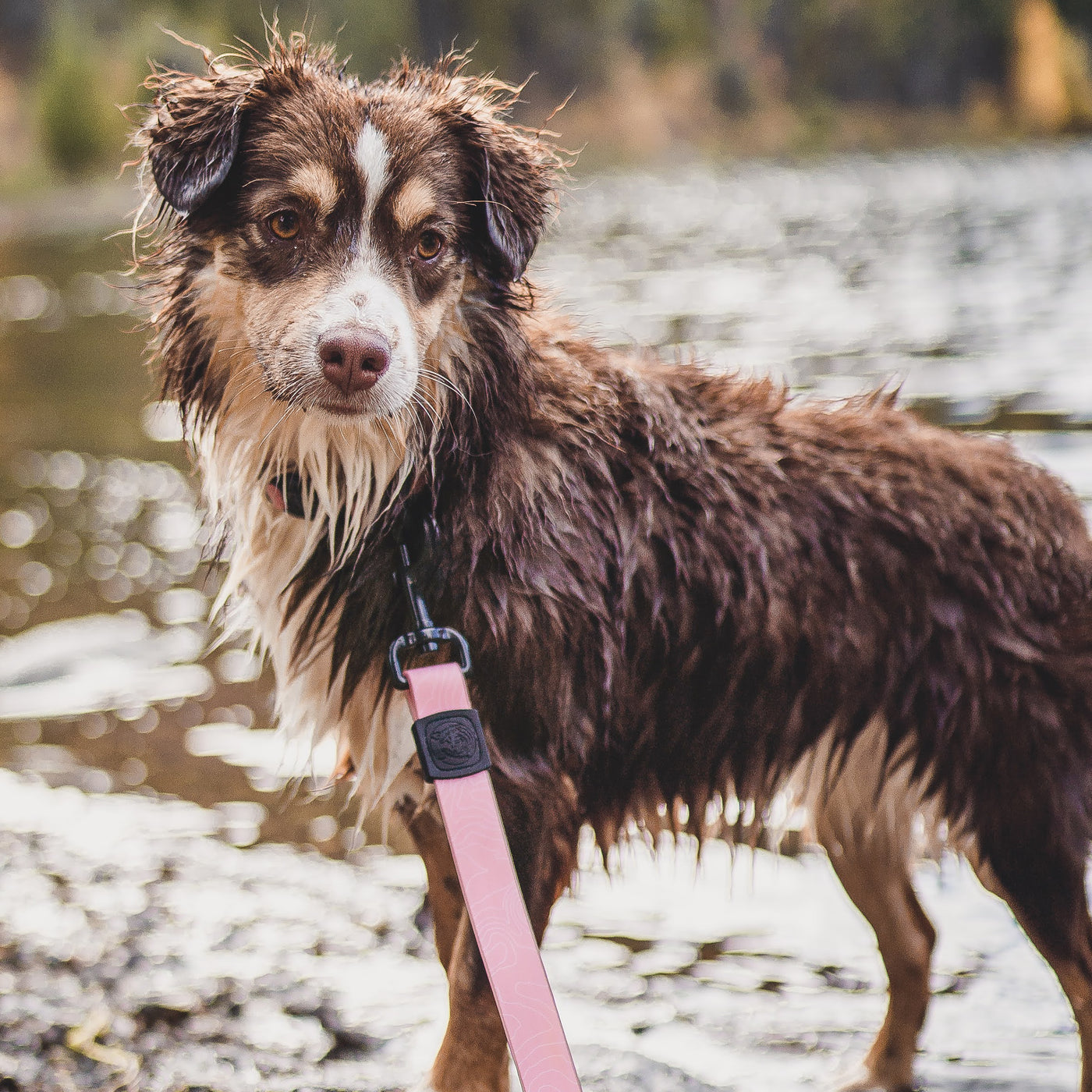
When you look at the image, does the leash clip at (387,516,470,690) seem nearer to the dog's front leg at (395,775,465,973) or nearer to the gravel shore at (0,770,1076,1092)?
the dog's front leg at (395,775,465,973)

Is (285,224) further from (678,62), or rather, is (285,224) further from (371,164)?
(678,62)

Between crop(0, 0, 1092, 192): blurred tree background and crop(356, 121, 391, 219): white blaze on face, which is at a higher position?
crop(0, 0, 1092, 192): blurred tree background

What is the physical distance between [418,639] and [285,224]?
0.85 m

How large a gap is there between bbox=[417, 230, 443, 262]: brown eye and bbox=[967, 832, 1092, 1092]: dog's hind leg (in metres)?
1.75

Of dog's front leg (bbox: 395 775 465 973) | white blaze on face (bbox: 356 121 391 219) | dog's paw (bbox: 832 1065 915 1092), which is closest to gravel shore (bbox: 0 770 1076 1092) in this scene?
dog's paw (bbox: 832 1065 915 1092)

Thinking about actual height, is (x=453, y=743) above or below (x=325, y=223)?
below

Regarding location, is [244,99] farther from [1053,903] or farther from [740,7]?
[740,7]

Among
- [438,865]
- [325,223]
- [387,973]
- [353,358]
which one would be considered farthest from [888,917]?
[325,223]

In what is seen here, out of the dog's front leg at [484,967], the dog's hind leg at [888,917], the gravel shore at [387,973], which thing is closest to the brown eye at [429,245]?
the dog's front leg at [484,967]

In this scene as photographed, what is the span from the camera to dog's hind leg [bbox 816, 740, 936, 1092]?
10.7 feet

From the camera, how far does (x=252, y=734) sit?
5.07 meters

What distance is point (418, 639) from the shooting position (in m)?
2.53

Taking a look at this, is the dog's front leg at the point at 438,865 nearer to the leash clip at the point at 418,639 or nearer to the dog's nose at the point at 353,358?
the leash clip at the point at 418,639

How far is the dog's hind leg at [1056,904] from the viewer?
290 cm
